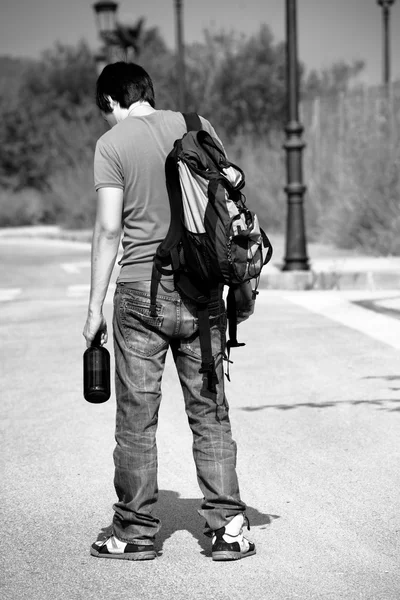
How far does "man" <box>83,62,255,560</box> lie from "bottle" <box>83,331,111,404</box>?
7cm

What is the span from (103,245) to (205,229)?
1.47 feet

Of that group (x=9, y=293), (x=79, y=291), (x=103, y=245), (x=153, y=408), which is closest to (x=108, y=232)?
(x=103, y=245)

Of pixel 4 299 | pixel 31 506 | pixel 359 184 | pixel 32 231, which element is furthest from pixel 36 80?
pixel 31 506

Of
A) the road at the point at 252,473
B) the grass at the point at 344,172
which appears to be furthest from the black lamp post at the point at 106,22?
the road at the point at 252,473

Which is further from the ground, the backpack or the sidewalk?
the backpack

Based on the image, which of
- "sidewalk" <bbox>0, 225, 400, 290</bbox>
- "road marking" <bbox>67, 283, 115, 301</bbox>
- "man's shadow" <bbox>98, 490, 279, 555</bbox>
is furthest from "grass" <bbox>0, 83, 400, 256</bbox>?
"man's shadow" <bbox>98, 490, 279, 555</bbox>

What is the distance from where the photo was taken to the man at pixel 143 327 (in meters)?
4.30

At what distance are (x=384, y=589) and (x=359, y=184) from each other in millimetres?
15394

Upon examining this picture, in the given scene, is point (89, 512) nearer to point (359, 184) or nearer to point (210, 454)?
point (210, 454)

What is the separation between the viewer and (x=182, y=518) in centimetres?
504

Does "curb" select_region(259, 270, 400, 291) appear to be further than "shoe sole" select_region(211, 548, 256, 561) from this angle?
Yes

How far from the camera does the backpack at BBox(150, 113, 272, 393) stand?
411 cm

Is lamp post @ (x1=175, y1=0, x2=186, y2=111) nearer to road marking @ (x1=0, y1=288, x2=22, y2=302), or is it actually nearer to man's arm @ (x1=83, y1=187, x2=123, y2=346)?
road marking @ (x1=0, y1=288, x2=22, y2=302)

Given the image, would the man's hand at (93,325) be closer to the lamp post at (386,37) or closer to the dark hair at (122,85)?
the dark hair at (122,85)
